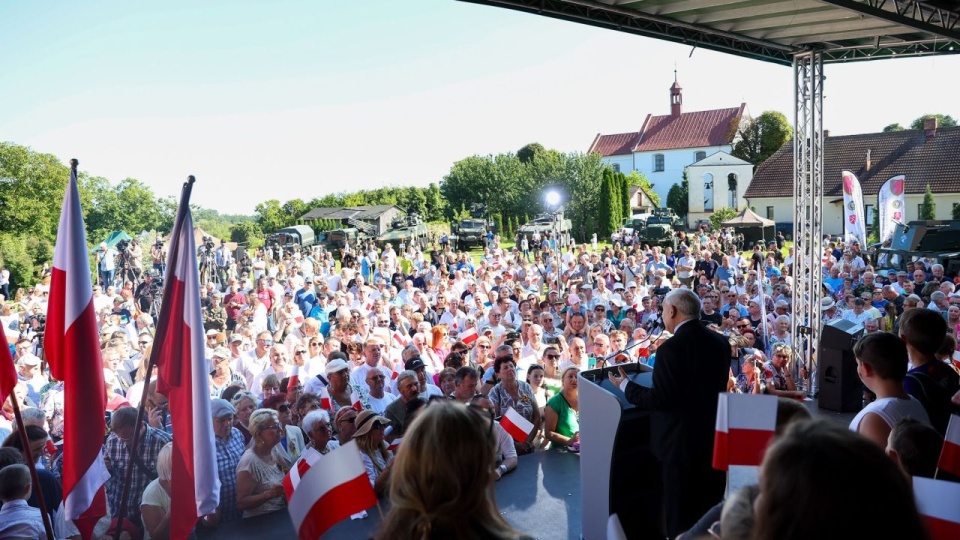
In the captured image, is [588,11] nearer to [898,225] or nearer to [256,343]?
[256,343]

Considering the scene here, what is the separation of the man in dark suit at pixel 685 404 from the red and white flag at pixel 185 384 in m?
2.15

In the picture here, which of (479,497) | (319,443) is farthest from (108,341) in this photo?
(479,497)

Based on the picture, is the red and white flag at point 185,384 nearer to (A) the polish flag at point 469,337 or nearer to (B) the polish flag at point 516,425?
(B) the polish flag at point 516,425

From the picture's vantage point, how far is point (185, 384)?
11.0 feet

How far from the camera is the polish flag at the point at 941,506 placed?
78.9 inches

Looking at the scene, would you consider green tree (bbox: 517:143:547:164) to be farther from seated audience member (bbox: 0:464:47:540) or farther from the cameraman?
seated audience member (bbox: 0:464:47:540)

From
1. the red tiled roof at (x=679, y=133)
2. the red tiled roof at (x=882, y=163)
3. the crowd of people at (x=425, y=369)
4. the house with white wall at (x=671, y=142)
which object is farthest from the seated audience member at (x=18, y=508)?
the house with white wall at (x=671, y=142)

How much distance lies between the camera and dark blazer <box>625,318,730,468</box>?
3.63 metres

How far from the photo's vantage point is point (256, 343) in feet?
26.6

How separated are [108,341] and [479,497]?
679 cm

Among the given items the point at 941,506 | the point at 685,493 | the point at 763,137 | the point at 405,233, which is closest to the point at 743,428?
the point at 685,493

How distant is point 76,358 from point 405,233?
88.3 feet

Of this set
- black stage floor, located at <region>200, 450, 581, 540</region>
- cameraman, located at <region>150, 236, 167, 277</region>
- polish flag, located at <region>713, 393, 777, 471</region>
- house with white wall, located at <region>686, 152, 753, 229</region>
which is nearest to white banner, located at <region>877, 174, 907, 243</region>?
black stage floor, located at <region>200, 450, 581, 540</region>

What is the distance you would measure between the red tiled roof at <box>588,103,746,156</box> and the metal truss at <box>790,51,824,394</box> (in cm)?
5631
